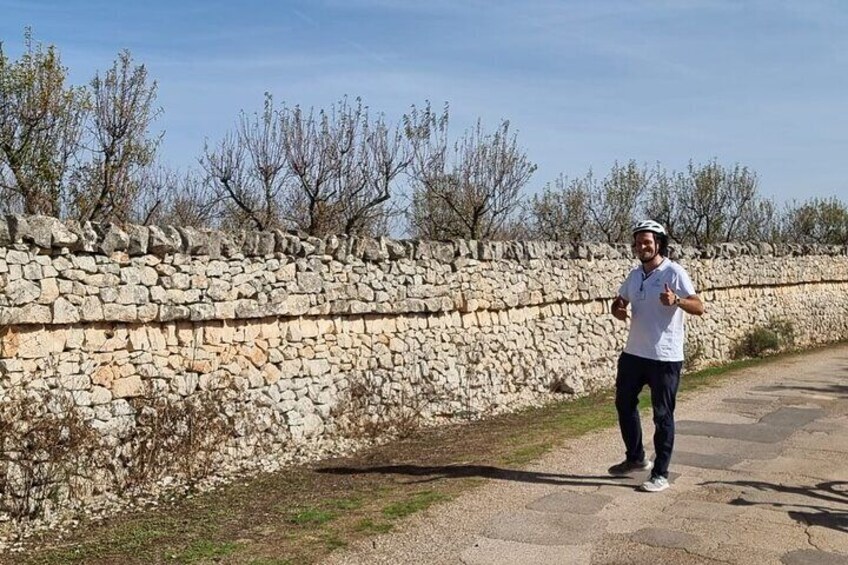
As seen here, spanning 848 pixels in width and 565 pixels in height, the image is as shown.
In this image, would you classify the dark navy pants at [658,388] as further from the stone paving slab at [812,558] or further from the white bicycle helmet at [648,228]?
the stone paving slab at [812,558]

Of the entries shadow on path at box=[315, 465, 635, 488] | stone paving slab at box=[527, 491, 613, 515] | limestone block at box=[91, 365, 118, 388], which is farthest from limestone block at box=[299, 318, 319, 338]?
stone paving slab at box=[527, 491, 613, 515]

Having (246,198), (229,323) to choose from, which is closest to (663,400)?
→ (229,323)

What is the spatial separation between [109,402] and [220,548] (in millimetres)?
2532

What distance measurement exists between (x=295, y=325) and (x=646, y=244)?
14.1 feet

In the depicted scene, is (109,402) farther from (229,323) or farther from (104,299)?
(229,323)

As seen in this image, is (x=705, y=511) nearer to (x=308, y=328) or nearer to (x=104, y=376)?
(x=308, y=328)

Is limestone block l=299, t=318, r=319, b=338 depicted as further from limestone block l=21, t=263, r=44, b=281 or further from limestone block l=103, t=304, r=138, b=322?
limestone block l=21, t=263, r=44, b=281

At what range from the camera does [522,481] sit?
6723mm

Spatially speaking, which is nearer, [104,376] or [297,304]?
[104,376]

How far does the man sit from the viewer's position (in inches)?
244

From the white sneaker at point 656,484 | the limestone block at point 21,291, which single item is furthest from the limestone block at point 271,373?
the white sneaker at point 656,484

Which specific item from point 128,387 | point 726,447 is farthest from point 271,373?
point 726,447

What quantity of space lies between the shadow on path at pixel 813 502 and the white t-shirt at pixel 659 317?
1.18 meters

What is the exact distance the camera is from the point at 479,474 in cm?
703
